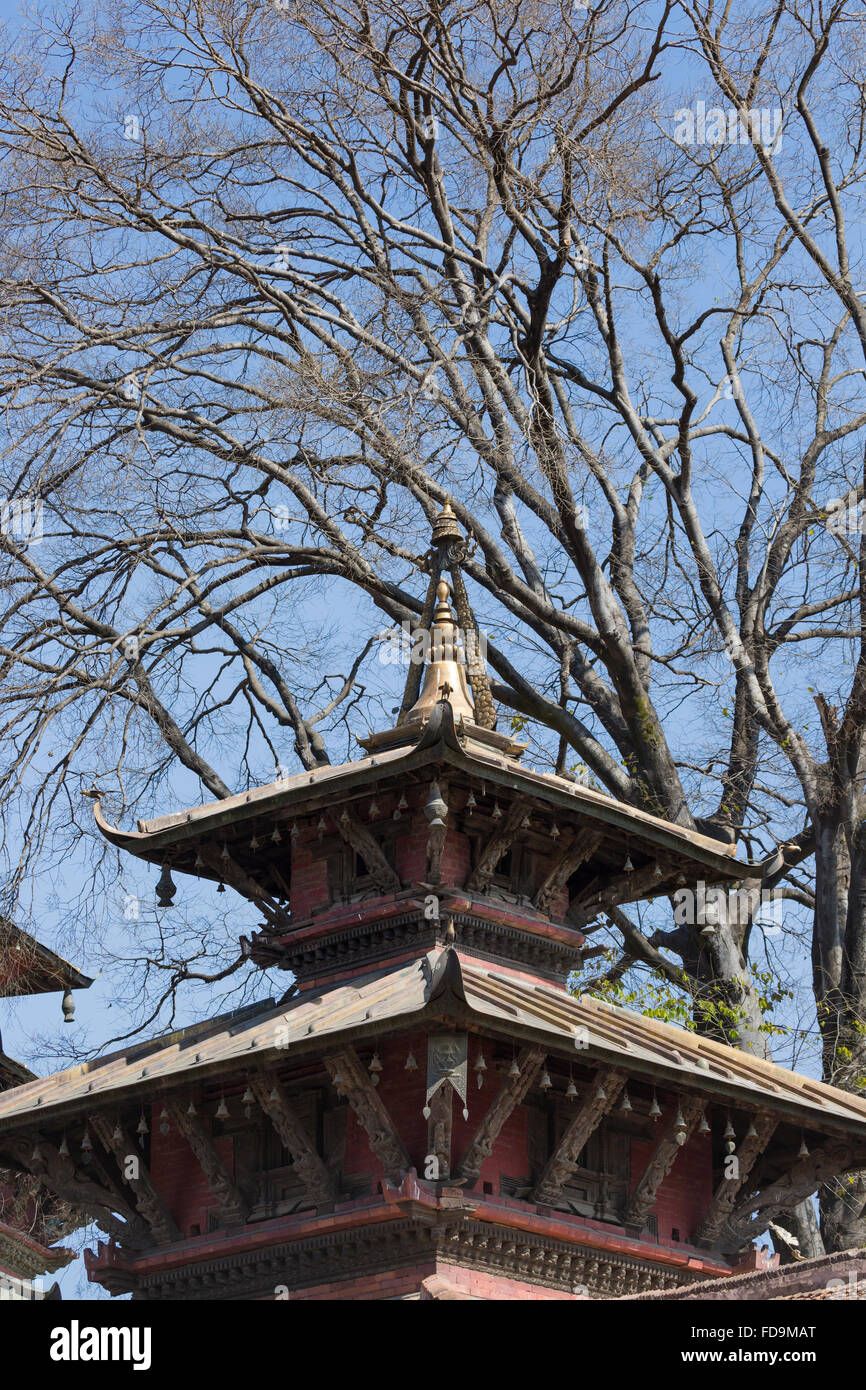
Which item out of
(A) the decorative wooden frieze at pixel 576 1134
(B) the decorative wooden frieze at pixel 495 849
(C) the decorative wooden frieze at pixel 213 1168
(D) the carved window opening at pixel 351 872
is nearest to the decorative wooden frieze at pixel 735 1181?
(A) the decorative wooden frieze at pixel 576 1134

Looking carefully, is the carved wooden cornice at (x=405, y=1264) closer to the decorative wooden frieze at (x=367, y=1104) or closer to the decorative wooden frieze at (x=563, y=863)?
the decorative wooden frieze at (x=367, y=1104)

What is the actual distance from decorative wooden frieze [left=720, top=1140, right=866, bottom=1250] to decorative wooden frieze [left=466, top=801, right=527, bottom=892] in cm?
288

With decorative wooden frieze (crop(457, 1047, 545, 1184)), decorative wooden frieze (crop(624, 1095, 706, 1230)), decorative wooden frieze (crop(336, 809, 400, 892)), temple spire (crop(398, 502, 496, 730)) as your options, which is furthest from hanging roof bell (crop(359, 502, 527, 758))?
decorative wooden frieze (crop(624, 1095, 706, 1230))

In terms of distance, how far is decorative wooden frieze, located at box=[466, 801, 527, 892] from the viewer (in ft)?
45.6

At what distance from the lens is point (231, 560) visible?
71.9 ft

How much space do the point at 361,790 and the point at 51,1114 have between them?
301cm

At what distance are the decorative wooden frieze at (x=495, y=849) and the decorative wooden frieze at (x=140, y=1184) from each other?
2.91 metres

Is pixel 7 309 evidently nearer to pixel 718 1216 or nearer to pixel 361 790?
pixel 361 790

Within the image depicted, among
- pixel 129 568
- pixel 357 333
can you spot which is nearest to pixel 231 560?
pixel 129 568

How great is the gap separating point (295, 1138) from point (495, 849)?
2510 millimetres

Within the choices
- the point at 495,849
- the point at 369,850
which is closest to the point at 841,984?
the point at 495,849

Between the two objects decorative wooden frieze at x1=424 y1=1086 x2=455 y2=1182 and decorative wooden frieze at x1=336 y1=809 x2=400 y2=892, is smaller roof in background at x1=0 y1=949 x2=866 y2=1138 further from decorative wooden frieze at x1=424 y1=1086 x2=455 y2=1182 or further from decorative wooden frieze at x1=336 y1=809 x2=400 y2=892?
decorative wooden frieze at x1=336 y1=809 x2=400 y2=892

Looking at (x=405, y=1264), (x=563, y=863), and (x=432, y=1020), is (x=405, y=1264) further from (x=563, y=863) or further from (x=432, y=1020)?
(x=563, y=863)

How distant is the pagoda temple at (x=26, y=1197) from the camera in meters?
19.1
